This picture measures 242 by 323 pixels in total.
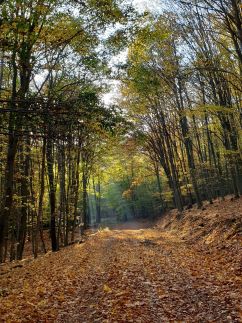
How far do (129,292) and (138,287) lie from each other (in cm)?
49

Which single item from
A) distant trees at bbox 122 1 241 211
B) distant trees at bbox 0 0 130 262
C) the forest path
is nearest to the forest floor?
the forest path

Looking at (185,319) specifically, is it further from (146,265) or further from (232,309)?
(146,265)

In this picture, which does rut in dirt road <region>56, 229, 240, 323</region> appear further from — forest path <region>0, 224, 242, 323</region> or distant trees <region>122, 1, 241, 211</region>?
Result: distant trees <region>122, 1, 241, 211</region>

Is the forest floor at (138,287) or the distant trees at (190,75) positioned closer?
the forest floor at (138,287)

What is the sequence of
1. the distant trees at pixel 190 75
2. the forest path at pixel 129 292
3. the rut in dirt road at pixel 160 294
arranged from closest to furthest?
the rut in dirt road at pixel 160 294, the forest path at pixel 129 292, the distant trees at pixel 190 75

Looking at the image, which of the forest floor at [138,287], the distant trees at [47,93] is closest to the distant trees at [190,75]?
the distant trees at [47,93]

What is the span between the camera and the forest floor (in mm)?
6691

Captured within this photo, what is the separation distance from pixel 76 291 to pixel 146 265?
348 cm

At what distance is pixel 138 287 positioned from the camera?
28.5 feet

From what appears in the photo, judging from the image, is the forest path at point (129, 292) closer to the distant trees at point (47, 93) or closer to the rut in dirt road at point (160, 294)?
the rut in dirt road at point (160, 294)

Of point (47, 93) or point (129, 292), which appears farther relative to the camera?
point (47, 93)

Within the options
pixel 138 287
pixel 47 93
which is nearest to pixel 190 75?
pixel 47 93

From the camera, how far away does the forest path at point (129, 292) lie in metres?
6.62

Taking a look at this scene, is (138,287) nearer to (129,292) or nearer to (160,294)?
(129,292)
